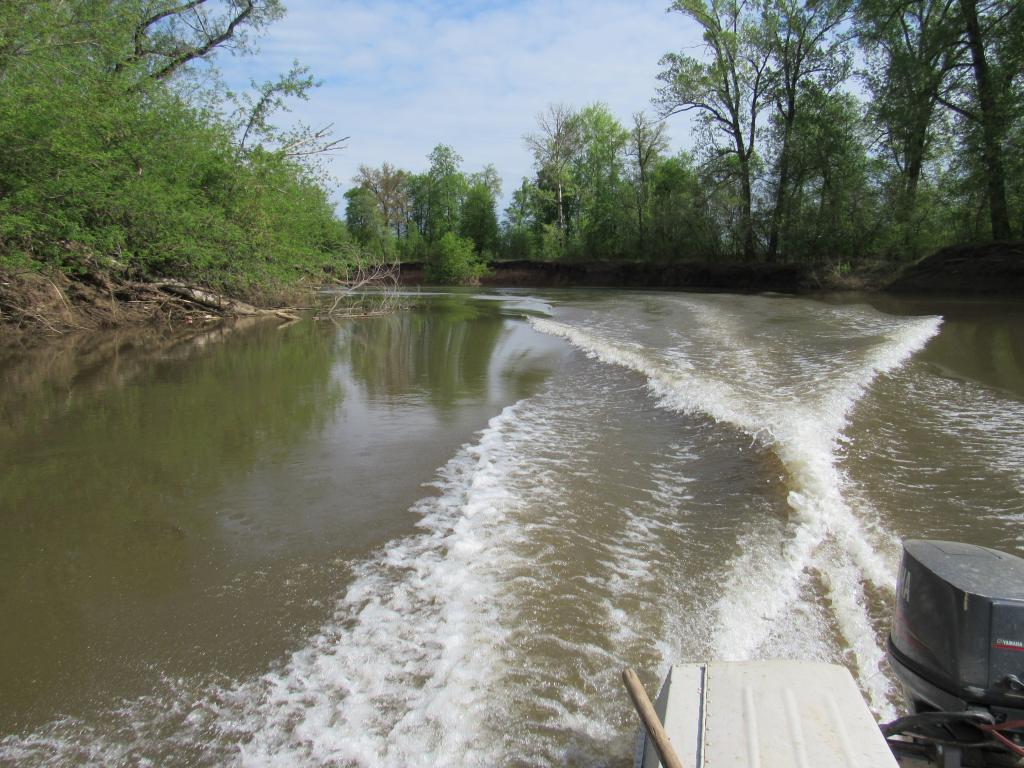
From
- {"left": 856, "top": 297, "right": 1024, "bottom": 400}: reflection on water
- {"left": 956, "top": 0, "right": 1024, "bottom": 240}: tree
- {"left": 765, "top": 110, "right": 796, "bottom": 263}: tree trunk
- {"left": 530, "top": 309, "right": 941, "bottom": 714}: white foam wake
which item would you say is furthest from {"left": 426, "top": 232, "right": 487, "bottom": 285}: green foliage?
{"left": 530, "top": 309, "right": 941, "bottom": 714}: white foam wake

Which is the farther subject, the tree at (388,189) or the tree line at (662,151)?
the tree at (388,189)

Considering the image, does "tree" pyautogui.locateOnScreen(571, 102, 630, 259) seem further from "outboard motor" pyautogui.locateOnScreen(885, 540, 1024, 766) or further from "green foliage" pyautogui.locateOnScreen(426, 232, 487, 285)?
"outboard motor" pyautogui.locateOnScreen(885, 540, 1024, 766)

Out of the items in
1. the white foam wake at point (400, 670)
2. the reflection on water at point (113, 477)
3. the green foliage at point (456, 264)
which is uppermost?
the green foliage at point (456, 264)

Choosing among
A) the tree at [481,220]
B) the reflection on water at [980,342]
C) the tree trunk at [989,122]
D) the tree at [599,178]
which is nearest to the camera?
the reflection on water at [980,342]

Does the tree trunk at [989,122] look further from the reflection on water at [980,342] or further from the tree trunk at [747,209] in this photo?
the tree trunk at [747,209]

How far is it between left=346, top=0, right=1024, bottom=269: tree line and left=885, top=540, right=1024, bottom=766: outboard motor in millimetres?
24004

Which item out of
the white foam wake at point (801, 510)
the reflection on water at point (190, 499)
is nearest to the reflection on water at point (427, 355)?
the reflection on water at point (190, 499)

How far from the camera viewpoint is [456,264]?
175 feet

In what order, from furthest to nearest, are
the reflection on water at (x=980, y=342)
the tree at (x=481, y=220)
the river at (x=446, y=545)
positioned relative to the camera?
the tree at (x=481, y=220)
the reflection on water at (x=980, y=342)
the river at (x=446, y=545)

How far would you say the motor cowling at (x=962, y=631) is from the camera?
6.13ft

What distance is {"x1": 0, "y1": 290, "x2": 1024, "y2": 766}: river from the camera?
243cm

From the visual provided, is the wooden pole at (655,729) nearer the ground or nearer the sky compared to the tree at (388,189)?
nearer the ground

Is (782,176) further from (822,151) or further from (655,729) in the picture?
(655,729)

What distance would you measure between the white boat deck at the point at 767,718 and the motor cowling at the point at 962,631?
32cm
